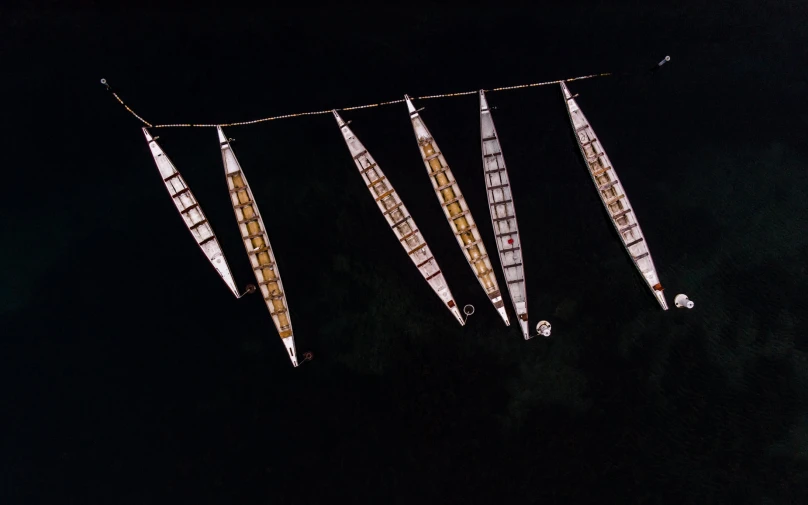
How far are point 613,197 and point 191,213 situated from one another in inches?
1234

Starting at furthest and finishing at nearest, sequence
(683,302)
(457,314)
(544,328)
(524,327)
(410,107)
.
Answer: (410,107), (457,314), (524,327), (544,328), (683,302)

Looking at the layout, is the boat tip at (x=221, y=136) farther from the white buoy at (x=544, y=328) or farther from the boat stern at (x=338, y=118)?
the white buoy at (x=544, y=328)

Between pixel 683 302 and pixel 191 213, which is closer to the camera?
pixel 683 302

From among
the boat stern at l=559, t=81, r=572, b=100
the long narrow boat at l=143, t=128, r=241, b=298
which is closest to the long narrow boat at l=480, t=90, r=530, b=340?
the boat stern at l=559, t=81, r=572, b=100

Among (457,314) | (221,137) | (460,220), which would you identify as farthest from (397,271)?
(221,137)

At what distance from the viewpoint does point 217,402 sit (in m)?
32.7

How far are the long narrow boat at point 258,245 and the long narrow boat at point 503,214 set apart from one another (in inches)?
649

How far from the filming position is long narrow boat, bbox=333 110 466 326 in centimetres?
3250

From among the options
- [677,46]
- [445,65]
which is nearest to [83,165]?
[445,65]

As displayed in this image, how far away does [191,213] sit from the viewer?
33031mm

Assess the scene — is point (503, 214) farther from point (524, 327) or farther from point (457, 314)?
point (524, 327)

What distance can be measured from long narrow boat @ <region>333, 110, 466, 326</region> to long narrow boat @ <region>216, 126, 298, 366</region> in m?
8.42

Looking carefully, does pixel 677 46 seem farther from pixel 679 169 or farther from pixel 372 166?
pixel 372 166

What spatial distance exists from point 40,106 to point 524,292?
128 ft
